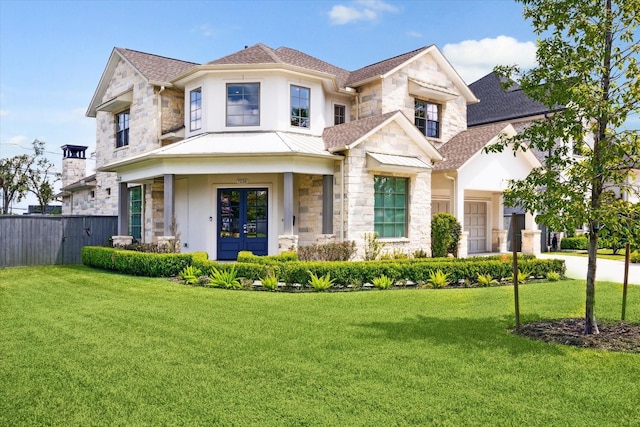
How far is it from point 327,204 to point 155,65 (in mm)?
11001

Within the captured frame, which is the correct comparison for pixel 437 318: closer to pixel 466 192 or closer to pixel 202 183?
pixel 202 183

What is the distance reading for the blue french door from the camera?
17.4 metres

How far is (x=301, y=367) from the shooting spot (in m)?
5.53

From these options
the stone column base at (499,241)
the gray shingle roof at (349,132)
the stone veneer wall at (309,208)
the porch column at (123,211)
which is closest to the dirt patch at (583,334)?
the gray shingle roof at (349,132)

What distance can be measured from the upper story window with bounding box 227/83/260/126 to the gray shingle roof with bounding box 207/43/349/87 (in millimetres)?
925

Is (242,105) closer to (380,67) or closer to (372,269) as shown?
(380,67)

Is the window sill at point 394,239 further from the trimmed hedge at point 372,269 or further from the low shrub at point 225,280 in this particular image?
the low shrub at point 225,280

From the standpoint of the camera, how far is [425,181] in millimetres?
17812

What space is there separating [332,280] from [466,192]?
1228 centimetres

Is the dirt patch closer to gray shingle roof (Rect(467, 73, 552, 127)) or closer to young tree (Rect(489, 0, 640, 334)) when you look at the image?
young tree (Rect(489, 0, 640, 334))

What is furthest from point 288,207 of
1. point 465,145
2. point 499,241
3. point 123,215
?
point 499,241

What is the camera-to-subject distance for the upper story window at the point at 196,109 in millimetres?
18375

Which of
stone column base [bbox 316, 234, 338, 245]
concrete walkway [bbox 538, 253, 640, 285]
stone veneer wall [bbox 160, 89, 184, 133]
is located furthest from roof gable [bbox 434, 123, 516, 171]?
stone veneer wall [bbox 160, 89, 184, 133]

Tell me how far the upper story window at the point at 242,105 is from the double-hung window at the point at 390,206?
516cm
